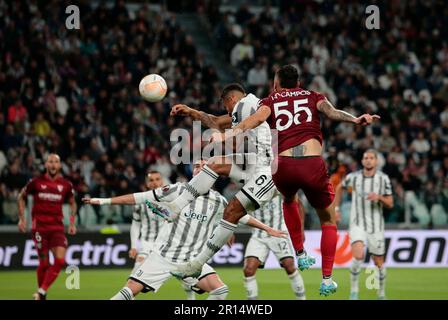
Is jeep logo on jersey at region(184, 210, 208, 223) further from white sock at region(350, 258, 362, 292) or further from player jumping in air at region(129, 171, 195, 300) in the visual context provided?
white sock at region(350, 258, 362, 292)

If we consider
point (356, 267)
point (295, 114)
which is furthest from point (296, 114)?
point (356, 267)

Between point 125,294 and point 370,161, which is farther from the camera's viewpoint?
point 370,161

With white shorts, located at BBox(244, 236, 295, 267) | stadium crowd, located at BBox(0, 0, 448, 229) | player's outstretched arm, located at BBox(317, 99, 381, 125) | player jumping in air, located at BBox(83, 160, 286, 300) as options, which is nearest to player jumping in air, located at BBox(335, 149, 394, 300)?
white shorts, located at BBox(244, 236, 295, 267)

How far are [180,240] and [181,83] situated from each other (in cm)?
1337

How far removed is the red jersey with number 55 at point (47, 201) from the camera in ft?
49.3

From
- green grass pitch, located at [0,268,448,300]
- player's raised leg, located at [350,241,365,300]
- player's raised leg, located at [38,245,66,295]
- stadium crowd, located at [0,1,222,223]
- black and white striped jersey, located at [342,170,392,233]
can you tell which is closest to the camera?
player's raised leg, located at [38,245,66,295]

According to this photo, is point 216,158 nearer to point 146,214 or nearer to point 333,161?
point 146,214

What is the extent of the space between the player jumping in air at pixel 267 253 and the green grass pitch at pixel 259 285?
1.13m

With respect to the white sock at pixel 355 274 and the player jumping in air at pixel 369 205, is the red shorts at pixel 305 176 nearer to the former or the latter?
the white sock at pixel 355 274

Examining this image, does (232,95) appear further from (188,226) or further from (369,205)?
(369,205)

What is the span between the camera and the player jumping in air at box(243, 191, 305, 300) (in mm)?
13648

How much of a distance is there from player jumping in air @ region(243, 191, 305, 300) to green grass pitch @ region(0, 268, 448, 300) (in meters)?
1.13

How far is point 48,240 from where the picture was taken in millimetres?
15078
